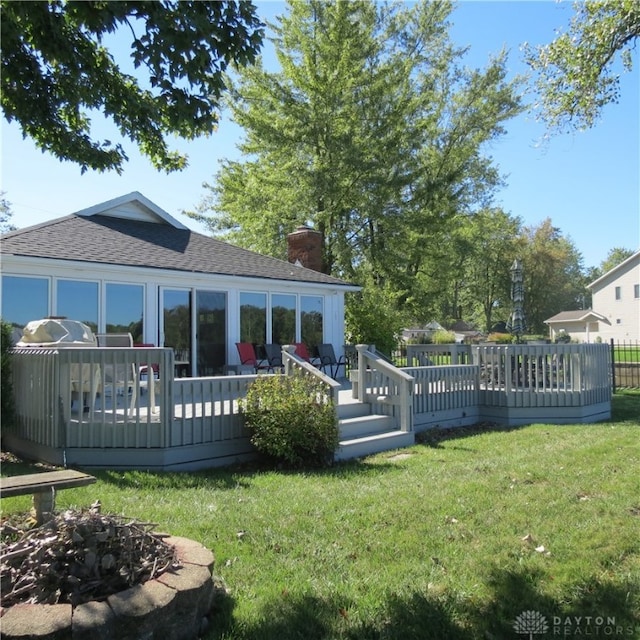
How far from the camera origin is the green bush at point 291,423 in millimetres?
6969

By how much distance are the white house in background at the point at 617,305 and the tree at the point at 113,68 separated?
43406mm

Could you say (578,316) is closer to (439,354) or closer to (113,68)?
(439,354)

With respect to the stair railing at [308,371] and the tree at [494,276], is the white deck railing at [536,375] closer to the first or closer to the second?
the stair railing at [308,371]

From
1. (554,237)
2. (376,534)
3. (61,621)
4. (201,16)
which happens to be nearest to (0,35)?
(201,16)

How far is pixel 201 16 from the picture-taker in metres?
4.04

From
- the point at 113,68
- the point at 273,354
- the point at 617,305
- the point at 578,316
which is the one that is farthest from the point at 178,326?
the point at 578,316

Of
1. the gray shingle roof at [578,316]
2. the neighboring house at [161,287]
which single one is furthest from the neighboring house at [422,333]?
the neighboring house at [161,287]

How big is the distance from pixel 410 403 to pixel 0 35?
23.2ft

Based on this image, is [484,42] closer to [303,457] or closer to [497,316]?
[303,457]

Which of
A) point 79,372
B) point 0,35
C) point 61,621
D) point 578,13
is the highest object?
point 578,13

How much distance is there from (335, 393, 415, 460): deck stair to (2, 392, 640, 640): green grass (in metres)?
0.64

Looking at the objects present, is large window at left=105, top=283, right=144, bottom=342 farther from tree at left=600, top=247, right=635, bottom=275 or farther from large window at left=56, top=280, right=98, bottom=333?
tree at left=600, top=247, right=635, bottom=275

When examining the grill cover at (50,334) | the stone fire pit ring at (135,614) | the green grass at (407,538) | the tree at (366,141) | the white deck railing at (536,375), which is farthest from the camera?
the tree at (366,141)

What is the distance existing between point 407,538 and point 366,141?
20969mm
